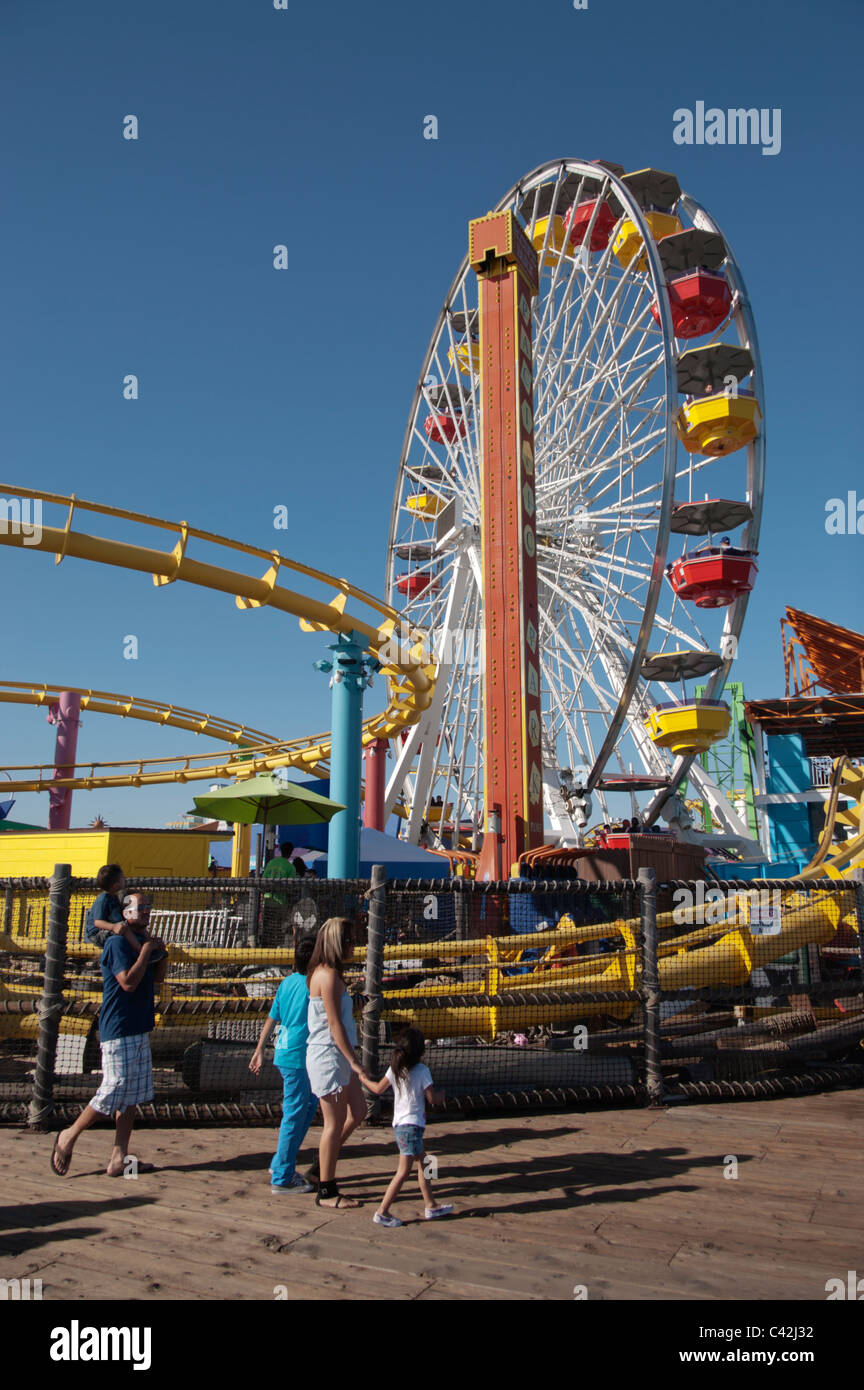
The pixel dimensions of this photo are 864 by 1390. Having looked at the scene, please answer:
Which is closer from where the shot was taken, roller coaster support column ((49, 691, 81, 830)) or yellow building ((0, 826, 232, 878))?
yellow building ((0, 826, 232, 878))

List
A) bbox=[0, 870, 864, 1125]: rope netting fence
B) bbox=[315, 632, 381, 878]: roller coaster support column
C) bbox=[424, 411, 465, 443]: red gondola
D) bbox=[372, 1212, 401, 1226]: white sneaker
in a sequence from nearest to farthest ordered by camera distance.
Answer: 1. bbox=[372, 1212, 401, 1226]: white sneaker
2. bbox=[0, 870, 864, 1125]: rope netting fence
3. bbox=[315, 632, 381, 878]: roller coaster support column
4. bbox=[424, 411, 465, 443]: red gondola

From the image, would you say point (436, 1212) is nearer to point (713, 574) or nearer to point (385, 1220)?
point (385, 1220)

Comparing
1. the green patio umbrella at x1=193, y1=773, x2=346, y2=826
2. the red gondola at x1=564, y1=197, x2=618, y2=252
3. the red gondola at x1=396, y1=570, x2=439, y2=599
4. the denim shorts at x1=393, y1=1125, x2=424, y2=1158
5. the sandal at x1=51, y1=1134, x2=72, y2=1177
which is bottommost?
the sandal at x1=51, y1=1134, x2=72, y2=1177

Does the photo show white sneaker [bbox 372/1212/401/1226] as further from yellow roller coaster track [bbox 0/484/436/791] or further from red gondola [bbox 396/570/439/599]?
red gondola [bbox 396/570/439/599]

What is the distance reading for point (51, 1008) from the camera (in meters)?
5.57

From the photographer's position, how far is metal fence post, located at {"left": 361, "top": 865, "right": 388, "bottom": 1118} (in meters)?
5.63

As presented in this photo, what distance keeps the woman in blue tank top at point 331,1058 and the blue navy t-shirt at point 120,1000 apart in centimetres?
106

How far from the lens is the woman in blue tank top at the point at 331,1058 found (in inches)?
168


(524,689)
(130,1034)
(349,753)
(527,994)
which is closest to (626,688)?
(524,689)

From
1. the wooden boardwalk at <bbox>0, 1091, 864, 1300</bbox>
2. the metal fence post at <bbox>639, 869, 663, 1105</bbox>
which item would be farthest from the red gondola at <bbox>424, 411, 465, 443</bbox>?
the wooden boardwalk at <bbox>0, 1091, 864, 1300</bbox>

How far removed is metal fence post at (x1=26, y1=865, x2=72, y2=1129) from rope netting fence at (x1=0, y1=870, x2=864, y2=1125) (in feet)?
0.04

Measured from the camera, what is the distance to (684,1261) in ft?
11.9

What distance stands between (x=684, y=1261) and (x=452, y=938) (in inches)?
157

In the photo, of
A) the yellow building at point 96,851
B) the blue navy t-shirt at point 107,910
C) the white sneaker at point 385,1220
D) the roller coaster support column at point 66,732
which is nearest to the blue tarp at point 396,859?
the yellow building at point 96,851
